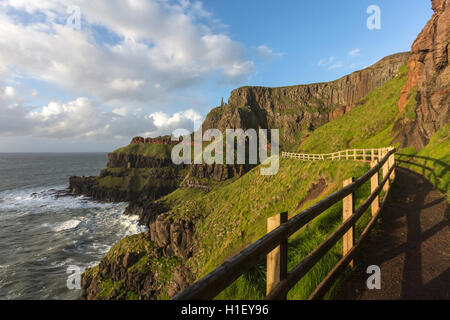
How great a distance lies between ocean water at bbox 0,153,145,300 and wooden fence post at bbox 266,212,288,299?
42517 millimetres

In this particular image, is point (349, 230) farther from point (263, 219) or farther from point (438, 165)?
point (263, 219)

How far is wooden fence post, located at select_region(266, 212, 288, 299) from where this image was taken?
2.81 metres

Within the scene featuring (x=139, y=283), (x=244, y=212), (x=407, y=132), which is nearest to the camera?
(x=407, y=132)

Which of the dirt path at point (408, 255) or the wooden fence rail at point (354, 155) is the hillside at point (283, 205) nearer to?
the dirt path at point (408, 255)

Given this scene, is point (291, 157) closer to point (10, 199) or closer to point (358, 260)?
point (358, 260)

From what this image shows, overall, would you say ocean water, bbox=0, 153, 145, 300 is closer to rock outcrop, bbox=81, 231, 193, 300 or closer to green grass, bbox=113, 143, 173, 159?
rock outcrop, bbox=81, 231, 193, 300

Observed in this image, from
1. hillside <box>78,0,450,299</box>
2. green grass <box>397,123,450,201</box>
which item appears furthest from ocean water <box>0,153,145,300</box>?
green grass <box>397,123,450,201</box>

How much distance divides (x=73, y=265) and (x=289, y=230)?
51.2 meters

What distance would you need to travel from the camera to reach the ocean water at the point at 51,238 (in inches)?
1328

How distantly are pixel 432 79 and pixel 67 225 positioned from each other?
82.2 meters

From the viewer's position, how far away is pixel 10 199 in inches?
3546

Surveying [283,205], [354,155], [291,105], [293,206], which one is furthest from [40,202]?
[291,105]
